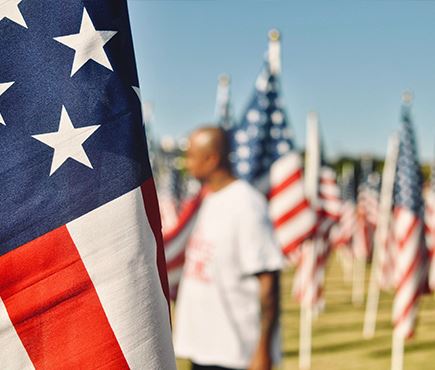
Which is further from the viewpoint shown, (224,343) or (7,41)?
(224,343)

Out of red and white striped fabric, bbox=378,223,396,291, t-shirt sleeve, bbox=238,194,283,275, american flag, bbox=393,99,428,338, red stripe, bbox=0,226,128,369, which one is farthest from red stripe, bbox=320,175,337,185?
red stripe, bbox=0,226,128,369

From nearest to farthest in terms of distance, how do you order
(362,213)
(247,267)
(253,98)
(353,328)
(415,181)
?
(247,267), (253,98), (415,181), (353,328), (362,213)

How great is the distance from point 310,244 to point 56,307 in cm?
931

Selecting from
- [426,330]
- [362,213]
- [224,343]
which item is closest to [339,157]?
[362,213]

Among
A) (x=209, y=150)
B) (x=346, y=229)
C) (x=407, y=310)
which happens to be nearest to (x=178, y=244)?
(x=407, y=310)

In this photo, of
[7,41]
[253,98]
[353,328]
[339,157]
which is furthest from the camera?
[339,157]

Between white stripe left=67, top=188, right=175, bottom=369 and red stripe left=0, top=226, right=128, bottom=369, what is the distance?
0.02 m

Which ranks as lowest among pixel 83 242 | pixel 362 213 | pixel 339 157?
pixel 339 157

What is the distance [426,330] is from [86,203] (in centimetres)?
1220

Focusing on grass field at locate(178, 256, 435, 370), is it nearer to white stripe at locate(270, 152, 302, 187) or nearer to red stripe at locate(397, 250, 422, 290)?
red stripe at locate(397, 250, 422, 290)

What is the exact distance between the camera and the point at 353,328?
12922mm

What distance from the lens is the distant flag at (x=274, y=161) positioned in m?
8.25

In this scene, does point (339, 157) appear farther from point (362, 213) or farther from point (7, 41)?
point (7, 41)

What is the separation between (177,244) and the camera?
736 cm
